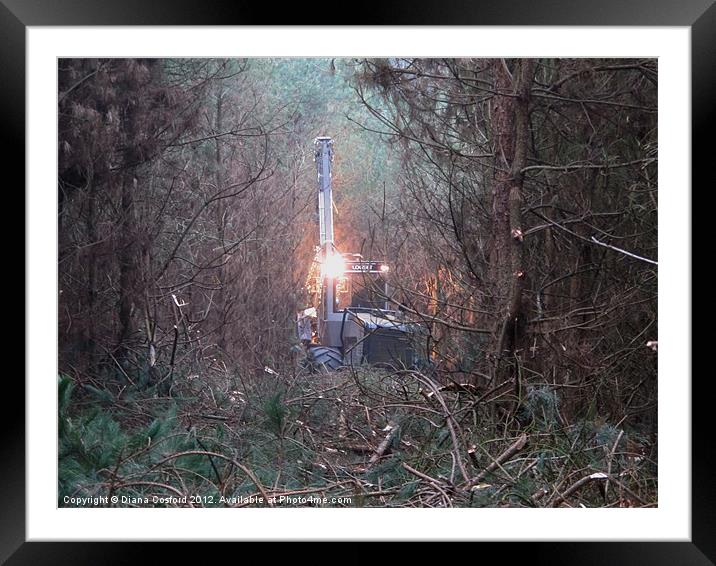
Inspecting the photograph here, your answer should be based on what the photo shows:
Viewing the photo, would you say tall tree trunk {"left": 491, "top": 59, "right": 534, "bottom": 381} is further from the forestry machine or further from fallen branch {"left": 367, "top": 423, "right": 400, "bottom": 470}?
the forestry machine

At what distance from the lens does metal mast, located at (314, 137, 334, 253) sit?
5520 millimetres

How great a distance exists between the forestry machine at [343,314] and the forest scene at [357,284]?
2 centimetres

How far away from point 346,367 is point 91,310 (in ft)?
5.66

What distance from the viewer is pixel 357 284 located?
4.82 meters

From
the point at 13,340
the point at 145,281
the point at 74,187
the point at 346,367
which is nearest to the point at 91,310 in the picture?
the point at 145,281

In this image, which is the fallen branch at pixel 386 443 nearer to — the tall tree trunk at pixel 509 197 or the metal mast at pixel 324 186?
the tall tree trunk at pixel 509 197

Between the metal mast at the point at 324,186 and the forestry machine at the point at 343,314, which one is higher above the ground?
the metal mast at the point at 324,186

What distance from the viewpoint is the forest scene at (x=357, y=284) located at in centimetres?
359

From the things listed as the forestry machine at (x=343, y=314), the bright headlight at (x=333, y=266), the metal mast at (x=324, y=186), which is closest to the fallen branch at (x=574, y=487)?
the forestry machine at (x=343, y=314)

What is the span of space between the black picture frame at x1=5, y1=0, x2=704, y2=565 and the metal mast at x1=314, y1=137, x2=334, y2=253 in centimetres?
332

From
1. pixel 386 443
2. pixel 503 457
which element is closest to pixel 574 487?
pixel 503 457

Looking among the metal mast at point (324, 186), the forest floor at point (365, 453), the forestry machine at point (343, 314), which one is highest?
the metal mast at point (324, 186)

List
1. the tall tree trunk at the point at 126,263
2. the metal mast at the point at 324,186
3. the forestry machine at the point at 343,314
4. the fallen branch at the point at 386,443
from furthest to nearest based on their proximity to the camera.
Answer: the metal mast at the point at 324,186 < the tall tree trunk at the point at 126,263 < the forestry machine at the point at 343,314 < the fallen branch at the point at 386,443
